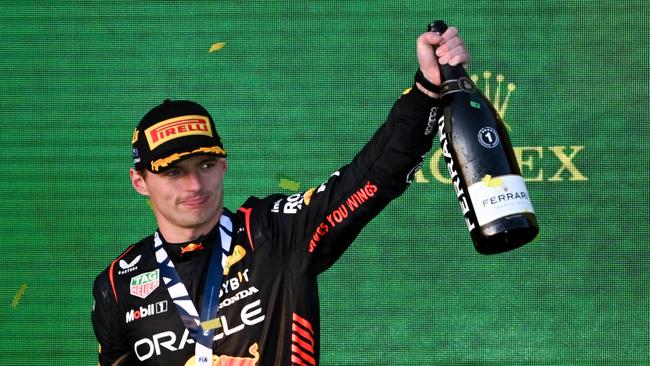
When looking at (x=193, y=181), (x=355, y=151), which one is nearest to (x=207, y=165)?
(x=193, y=181)

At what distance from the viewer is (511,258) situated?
4.52 m

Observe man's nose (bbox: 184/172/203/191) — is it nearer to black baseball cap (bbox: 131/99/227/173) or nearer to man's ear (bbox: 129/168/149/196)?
black baseball cap (bbox: 131/99/227/173)

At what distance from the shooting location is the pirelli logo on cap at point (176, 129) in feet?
8.28

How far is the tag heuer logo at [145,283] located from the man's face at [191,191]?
15 cm

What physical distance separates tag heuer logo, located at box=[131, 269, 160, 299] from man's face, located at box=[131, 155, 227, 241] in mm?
154

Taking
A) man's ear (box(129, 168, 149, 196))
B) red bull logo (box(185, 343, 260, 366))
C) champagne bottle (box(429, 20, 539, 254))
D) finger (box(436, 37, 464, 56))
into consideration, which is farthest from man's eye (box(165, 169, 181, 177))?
finger (box(436, 37, 464, 56))

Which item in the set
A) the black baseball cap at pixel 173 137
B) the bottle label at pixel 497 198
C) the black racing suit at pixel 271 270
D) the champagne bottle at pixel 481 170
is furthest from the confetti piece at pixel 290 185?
the bottle label at pixel 497 198

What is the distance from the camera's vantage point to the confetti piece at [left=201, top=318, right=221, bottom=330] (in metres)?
2.53

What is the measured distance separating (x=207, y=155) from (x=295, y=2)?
2.25 metres

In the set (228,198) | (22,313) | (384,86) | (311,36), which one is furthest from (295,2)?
(22,313)

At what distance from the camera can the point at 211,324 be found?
8.30 ft

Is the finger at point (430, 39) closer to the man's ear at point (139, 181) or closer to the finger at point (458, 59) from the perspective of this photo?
the finger at point (458, 59)

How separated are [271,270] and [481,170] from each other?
59 centimetres

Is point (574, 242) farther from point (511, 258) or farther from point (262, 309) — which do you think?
point (262, 309)
